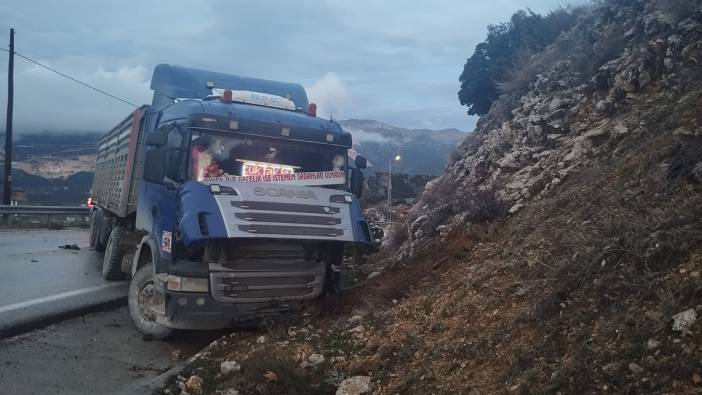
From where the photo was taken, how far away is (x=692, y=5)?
27.0 feet

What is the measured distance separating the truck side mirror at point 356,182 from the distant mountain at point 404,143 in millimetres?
59825

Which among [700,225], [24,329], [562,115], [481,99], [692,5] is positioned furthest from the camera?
[481,99]

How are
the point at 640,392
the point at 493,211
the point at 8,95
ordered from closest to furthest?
the point at 640,392
the point at 493,211
the point at 8,95

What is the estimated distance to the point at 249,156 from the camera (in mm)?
6457

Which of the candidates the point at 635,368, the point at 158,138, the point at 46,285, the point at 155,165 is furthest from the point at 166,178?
the point at 635,368

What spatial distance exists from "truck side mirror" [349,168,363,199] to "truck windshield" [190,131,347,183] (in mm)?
451

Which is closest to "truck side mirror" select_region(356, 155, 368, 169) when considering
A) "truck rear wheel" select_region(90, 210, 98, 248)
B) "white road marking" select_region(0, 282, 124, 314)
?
"white road marking" select_region(0, 282, 124, 314)

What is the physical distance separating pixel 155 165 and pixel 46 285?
12.9 ft

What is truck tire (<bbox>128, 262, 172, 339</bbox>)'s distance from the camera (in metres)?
6.26

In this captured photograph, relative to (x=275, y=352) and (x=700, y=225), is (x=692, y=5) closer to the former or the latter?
Answer: (x=700, y=225)

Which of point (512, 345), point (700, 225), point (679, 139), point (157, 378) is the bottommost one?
point (157, 378)

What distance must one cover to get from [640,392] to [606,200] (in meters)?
2.90

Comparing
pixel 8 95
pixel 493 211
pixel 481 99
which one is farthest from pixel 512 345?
pixel 8 95

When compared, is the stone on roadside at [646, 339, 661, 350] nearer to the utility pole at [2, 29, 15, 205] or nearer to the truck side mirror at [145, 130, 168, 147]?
the truck side mirror at [145, 130, 168, 147]
